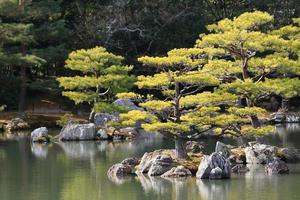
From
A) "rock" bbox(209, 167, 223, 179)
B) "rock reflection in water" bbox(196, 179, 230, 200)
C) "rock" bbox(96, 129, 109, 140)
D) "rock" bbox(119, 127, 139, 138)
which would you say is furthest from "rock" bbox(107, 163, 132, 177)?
"rock" bbox(119, 127, 139, 138)

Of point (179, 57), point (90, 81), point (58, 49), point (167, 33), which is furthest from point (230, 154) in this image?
point (167, 33)

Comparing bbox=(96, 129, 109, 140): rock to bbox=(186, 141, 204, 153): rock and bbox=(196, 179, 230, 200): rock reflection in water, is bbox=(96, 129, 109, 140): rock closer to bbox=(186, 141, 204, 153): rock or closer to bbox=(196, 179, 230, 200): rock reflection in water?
bbox=(186, 141, 204, 153): rock

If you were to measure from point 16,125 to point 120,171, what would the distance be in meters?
15.5

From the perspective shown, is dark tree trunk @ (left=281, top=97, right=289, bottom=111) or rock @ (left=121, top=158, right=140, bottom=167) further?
dark tree trunk @ (left=281, top=97, right=289, bottom=111)

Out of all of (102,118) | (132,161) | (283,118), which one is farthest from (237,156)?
(283,118)

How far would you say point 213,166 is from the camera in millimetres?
18859

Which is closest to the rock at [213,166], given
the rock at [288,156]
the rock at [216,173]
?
the rock at [216,173]

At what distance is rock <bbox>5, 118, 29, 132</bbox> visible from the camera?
34031mm

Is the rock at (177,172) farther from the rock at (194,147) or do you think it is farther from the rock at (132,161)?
the rock at (194,147)

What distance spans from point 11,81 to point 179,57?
799 inches

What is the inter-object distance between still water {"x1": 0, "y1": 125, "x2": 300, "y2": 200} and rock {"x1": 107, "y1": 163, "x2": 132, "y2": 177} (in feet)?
1.05

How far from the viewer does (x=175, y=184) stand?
17938mm

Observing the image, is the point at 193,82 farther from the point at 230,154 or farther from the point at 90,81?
Answer: the point at 90,81

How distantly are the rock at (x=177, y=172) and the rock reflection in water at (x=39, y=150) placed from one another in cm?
688
